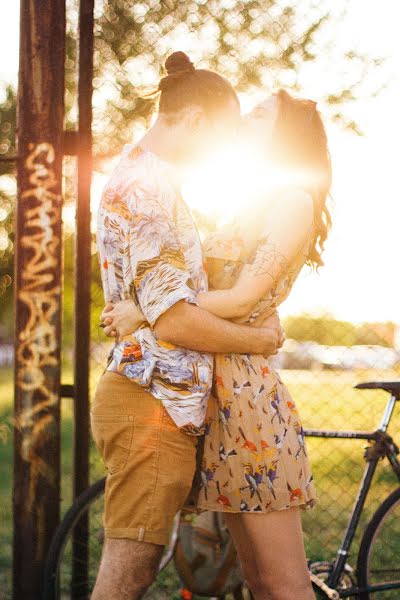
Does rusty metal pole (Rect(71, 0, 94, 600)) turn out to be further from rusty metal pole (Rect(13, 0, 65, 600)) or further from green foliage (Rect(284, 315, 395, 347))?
green foliage (Rect(284, 315, 395, 347))

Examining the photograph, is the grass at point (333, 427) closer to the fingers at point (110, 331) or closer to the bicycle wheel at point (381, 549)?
the bicycle wheel at point (381, 549)

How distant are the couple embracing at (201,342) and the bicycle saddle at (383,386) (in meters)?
1.05

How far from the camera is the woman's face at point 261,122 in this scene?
2.62 meters

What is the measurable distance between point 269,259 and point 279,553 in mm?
842

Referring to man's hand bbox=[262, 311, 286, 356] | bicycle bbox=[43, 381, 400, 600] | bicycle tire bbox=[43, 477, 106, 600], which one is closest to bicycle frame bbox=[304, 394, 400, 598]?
bicycle bbox=[43, 381, 400, 600]

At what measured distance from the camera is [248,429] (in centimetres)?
251

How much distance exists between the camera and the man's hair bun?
2529 mm

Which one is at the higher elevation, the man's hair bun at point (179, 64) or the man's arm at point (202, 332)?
the man's hair bun at point (179, 64)

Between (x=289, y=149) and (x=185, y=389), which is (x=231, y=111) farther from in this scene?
(x=185, y=389)

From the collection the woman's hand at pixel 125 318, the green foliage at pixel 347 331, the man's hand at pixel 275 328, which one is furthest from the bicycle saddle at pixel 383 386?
the woman's hand at pixel 125 318

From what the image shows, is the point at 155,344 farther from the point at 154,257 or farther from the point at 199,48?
the point at 199,48

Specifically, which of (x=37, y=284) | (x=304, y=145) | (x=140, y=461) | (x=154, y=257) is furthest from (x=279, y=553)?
(x=37, y=284)

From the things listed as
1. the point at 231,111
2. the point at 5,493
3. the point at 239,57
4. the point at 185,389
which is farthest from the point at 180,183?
the point at 5,493

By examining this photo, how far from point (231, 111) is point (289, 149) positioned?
21 cm
